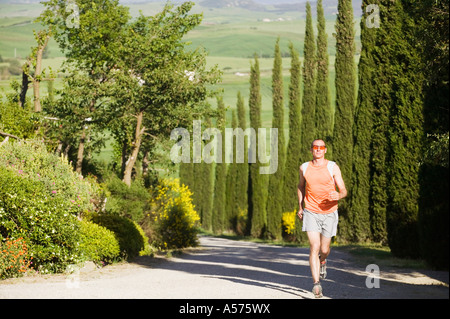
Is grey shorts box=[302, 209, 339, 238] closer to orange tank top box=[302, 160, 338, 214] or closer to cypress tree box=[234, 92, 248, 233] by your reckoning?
orange tank top box=[302, 160, 338, 214]

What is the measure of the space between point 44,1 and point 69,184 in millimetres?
13878

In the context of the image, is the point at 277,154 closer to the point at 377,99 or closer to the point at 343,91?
the point at 343,91

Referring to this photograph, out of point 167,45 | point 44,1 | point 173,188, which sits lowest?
point 173,188

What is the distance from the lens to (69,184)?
48.0ft

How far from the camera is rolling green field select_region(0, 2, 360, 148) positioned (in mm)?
119000

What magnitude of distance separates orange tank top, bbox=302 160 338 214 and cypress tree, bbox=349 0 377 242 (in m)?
13.1

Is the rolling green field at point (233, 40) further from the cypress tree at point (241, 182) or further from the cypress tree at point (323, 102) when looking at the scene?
the cypress tree at point (323, 102)

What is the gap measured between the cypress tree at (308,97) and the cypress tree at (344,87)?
14.7ft

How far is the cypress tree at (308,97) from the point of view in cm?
3325

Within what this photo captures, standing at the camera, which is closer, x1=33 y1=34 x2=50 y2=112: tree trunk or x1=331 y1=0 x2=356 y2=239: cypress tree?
x1=33 y1=34 x2=50 y2=112: tree trunk

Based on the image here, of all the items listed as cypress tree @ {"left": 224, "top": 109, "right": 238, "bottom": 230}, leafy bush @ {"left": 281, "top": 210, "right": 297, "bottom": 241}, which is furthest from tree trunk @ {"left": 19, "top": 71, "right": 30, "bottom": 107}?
cypress tree @ {"left": 224, "top": 109, "right": 238, "bottom": 230}

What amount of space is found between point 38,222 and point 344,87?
61.9 ft

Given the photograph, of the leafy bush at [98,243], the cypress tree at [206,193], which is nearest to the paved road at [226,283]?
the leafy bush at [98,243]

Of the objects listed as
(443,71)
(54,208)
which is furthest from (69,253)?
(443,71)
